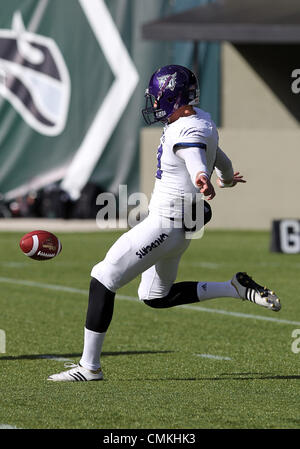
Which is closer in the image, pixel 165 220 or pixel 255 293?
pixel 165 220

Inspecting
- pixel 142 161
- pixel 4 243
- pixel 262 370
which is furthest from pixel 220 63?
pixel 262 370

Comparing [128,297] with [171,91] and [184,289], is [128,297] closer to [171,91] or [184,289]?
[184,289]

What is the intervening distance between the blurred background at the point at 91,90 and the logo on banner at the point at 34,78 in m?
0.02

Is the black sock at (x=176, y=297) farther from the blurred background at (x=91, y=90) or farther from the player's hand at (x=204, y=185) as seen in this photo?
the blurred background at (x=91, y=90)

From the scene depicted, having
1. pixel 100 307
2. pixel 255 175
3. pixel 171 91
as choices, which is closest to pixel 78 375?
pixel 100 307

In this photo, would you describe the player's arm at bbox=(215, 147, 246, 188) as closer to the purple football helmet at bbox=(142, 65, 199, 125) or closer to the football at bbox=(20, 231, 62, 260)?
the purple football helmet at bbox=(142, 65, 199, 125)

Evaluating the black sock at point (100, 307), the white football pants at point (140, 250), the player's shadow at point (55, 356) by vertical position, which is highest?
the white football pants at point (140, 250)

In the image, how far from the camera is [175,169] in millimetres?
6688

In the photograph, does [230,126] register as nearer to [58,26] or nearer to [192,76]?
[58,26]

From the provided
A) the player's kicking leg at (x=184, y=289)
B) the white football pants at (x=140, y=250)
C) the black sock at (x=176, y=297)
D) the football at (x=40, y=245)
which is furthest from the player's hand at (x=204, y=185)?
the football at (x=40, y=245)

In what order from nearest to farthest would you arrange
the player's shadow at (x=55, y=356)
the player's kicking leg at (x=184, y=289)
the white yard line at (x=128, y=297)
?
the player's kicking leg at (x=184, y=289) < the player's shadow at (x=55, y=356) < the white yard line at (x=128, y=297)

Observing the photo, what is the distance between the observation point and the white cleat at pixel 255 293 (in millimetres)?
6785

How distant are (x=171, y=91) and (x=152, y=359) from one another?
6.73 feet

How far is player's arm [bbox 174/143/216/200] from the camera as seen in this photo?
20.2ft
